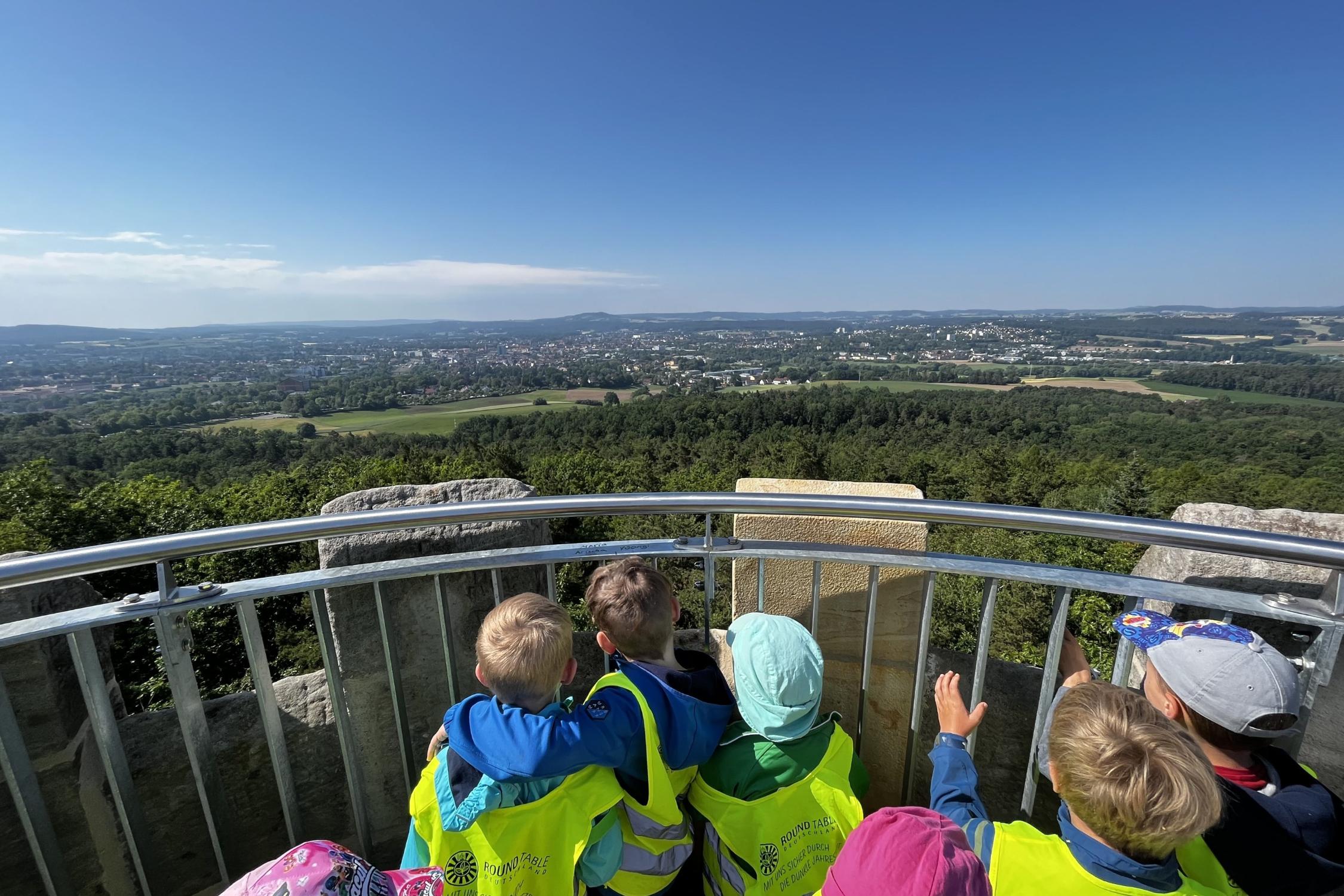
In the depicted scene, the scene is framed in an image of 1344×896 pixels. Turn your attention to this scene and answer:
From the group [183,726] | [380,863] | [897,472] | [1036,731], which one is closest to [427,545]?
[183,726]

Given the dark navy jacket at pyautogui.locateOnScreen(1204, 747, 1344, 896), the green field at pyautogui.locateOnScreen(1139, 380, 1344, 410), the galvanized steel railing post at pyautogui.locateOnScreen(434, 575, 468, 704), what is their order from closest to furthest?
the dark navy jacket at pyautogui.locateOnScreen(1204, 747, 1344, 896), the galvanized steel railing post at pyautogui.locateOnScreen(434, 575, 468, 704), the green field at pyautogui.locateOnScreen(1139, 380, 1344, 410)

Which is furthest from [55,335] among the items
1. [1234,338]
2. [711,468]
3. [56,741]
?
[1234,338]

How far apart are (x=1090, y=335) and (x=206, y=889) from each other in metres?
137

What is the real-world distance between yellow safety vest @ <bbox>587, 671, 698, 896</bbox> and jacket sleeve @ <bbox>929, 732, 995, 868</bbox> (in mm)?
662

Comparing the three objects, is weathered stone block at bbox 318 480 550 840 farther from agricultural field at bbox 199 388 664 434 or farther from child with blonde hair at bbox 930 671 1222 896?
agricultural field at bbox 199 388 664 434

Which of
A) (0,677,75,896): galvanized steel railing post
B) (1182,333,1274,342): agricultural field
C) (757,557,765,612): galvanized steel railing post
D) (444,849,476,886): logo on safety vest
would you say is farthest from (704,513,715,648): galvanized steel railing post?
(1182,333,1274,342): agricultural field

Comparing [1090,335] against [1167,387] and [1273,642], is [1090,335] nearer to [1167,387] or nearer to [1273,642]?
[1167,387]

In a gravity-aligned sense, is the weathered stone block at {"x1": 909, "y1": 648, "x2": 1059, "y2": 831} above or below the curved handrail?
below

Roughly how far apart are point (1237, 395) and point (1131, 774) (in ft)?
310

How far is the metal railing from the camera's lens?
5.19 feet

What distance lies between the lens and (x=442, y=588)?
2.03 m

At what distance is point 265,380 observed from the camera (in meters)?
77.9

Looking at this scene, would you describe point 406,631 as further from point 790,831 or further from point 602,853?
point 790,831

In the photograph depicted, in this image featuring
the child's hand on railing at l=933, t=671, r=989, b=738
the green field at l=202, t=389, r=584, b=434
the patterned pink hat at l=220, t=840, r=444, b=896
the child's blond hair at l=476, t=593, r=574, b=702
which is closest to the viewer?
the patterned pink hat at l=220, t=840, r=444, b=896
